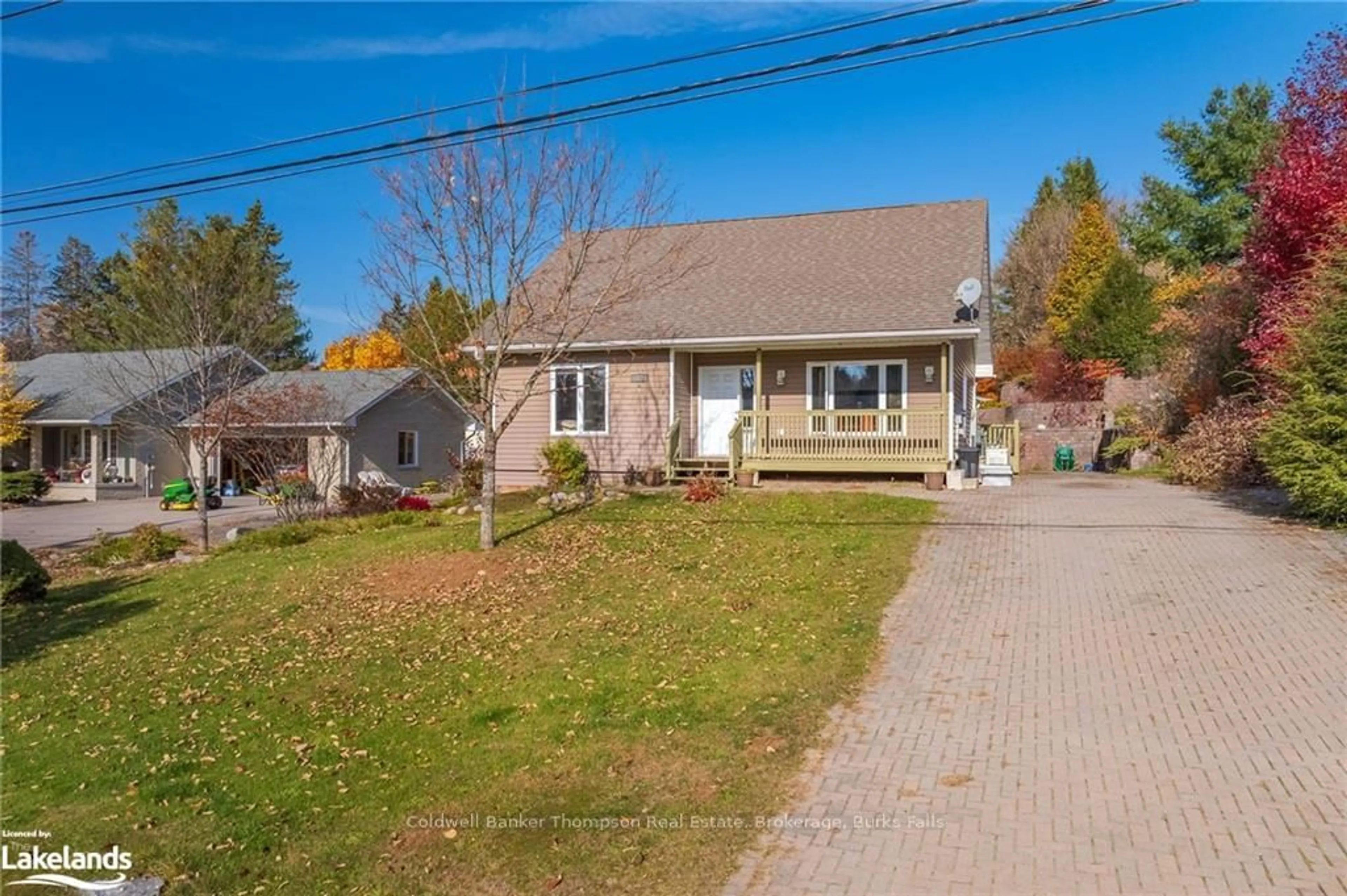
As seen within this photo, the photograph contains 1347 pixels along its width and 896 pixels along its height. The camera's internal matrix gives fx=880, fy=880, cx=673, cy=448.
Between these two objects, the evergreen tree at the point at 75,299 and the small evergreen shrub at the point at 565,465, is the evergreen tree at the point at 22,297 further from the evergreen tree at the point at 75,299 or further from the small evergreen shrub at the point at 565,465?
the small evergreen shrub at the point at 565,465

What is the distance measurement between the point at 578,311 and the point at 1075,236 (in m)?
31.0

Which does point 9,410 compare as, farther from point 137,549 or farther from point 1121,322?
point 1121,322

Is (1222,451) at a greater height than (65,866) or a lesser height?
greater

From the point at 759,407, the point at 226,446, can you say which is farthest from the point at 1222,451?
the point at 226,446

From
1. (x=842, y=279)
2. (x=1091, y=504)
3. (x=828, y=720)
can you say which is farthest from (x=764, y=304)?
(x=828, y=720)

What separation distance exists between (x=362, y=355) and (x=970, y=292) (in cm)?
3513

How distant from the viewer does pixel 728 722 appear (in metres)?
6.09

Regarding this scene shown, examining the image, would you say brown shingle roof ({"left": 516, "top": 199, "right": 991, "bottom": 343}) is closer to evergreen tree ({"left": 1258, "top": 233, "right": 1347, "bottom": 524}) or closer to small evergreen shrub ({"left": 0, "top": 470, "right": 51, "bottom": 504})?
evergreen tree ({"left": 1258, "top": 233, "right": 1347, "bottom": 524})

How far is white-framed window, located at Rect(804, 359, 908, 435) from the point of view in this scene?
17.0 m

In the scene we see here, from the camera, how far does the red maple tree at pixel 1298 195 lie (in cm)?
1423

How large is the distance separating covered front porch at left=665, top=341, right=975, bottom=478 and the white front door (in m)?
0.02

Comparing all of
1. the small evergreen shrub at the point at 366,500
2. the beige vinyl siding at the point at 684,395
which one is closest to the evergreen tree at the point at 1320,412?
the beige vinyl siding at the point at 684,395

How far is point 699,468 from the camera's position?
723 inches

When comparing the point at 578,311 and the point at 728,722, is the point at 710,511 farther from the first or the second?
the point at 728,722
